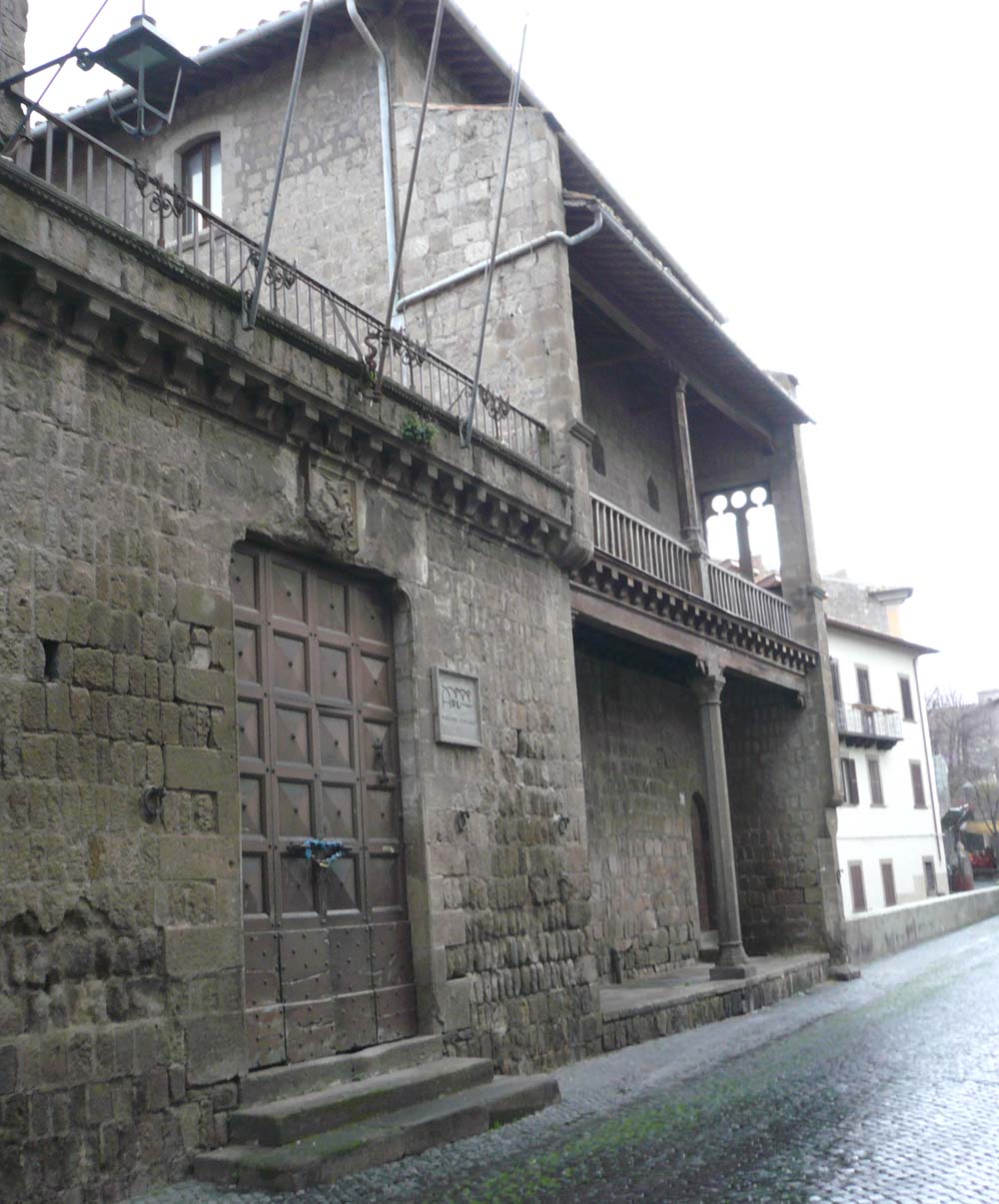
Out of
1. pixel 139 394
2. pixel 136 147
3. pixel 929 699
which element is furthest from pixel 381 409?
pixel 929 699

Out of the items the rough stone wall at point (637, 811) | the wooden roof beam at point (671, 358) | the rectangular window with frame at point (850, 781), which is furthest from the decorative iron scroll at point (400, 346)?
the rectangular window with frame at point (850, 781)

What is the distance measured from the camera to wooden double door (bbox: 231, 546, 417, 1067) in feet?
27.0

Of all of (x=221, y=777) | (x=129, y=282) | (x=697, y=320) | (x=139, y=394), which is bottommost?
(x=221, y=777)

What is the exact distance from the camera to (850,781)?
34.5 m

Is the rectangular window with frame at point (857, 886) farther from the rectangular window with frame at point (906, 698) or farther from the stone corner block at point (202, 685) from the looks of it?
the stone corner block at point (202, 685)

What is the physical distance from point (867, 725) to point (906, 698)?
163 inches

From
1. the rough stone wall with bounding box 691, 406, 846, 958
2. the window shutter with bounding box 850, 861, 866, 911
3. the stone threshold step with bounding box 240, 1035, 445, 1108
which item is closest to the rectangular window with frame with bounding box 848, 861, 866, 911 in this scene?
the window shutter with bounding box 850, 861, 866, 911

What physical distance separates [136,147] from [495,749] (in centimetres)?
942

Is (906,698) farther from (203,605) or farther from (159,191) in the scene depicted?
(159,191)

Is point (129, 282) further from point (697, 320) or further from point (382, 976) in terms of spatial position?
point (697, 320)

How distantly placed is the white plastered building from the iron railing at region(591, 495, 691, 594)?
17868mm

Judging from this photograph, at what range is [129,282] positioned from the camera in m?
7.48

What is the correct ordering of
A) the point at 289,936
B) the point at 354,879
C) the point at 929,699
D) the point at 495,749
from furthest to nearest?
the point at 929,699 → the point at 495,749 → the point at 354,879 → the point at 289,936

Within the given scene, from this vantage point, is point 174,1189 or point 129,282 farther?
point 129,282
